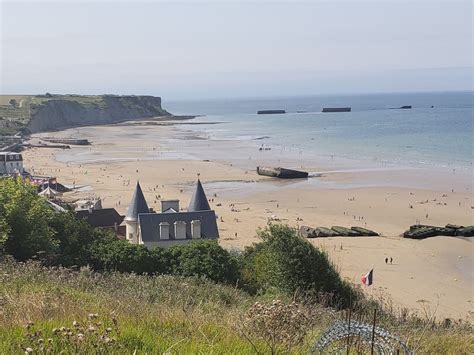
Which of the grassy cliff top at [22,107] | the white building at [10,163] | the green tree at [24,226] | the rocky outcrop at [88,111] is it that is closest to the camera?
the green tree at [24,226]

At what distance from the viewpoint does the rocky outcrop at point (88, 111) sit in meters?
130

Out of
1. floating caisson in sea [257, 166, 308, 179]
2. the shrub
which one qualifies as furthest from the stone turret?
floating caisson in sea [257, 166, 308, 179]

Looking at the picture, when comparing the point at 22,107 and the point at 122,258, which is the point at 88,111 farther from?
the point at 122,258

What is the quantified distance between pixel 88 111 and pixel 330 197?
4587 inches

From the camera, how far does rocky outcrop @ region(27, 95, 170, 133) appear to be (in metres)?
130

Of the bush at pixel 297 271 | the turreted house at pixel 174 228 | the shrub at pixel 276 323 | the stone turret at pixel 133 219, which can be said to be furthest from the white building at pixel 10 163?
the shrub at pixel 276 323

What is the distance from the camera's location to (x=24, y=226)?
1792cm

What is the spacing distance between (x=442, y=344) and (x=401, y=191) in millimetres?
42756

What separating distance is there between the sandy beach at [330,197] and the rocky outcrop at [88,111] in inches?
1879

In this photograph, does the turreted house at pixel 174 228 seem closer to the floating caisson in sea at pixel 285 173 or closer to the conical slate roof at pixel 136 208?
the conical slate roof at pixel 136 208

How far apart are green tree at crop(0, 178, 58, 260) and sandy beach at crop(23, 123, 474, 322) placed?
1124 cm

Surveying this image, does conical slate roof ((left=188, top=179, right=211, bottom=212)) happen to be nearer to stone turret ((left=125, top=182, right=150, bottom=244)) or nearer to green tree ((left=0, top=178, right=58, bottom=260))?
stone turret ((left=125, top=182, right=150, bottom=244))

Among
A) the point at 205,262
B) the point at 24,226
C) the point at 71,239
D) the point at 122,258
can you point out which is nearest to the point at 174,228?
the point at 71,239

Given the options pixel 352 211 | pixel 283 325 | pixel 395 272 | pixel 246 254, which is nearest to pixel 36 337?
pixel 283 325
